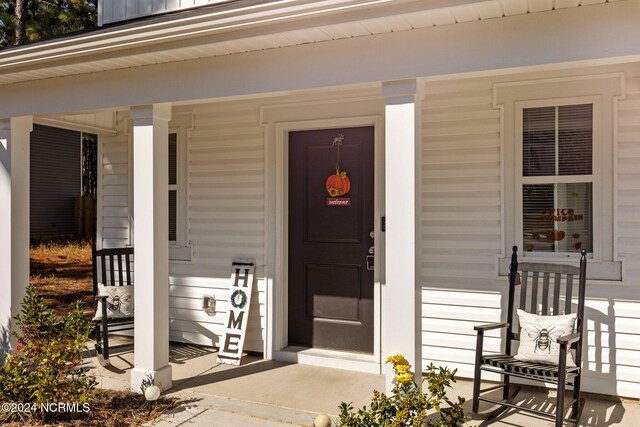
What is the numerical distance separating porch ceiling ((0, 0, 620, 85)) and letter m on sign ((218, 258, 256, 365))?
2.05 m

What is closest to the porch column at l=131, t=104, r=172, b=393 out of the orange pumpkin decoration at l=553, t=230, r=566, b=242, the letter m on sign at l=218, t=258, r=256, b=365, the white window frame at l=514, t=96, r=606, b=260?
the letter m on sign at l=218, t=258, r=256, b=365

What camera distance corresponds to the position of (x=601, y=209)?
3.75m

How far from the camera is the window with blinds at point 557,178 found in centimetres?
384

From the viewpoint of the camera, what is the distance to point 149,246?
3.83m

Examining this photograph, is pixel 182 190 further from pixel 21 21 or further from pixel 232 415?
pixel 21 21

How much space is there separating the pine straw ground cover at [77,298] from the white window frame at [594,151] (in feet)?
9.54

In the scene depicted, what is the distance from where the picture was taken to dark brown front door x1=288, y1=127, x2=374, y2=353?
14.7 ft

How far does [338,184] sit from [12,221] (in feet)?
9.51

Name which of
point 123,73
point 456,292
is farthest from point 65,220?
point 456,292

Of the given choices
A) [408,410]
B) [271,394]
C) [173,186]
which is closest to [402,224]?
[408,410]

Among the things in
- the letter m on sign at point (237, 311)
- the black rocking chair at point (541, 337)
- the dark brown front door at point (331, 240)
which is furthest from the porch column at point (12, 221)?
the black rocking chair at point (541, 337)

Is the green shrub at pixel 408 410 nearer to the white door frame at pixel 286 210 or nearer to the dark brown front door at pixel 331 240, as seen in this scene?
the white door frame at pixel 286 210

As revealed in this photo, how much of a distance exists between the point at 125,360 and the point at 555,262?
12.7 ft

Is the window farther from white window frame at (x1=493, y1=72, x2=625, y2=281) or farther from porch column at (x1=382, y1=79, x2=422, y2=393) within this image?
white window frame at (x1=493, y1=72, x2=625, y2=281)
